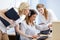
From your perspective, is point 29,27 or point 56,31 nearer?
point 56,31

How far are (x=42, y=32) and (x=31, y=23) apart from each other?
0.25 m

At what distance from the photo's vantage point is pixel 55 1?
13.6 ft

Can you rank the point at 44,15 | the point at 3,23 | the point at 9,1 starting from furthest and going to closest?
the point at 9,1
the point at 44,15
the point at 3,23

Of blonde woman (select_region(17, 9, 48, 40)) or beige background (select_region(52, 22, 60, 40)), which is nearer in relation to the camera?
beige background (select_region(52, 22, 60, 40))

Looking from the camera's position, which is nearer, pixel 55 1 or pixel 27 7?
pixel 27 7

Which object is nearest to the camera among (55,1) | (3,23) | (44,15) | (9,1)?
(3,23)

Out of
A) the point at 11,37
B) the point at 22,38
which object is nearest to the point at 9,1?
the point at 11,37

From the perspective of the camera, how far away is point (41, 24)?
2.52m

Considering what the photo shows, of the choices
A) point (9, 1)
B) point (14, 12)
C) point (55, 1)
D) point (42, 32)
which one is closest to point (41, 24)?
point (42, 32)

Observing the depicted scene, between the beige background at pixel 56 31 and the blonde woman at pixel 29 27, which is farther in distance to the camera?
the blonde woman at pixel 29 27

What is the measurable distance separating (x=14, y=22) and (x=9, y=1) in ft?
3.85

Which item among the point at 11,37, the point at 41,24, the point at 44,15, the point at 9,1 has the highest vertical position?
the point at 9,1

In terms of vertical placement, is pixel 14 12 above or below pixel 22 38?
above

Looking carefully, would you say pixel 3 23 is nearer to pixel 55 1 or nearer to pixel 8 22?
pixel 8 22
